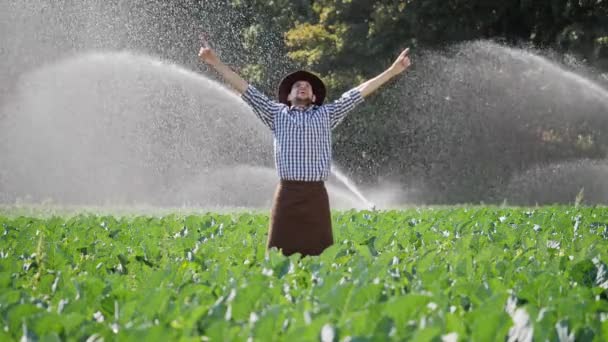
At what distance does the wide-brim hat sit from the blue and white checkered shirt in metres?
0.18

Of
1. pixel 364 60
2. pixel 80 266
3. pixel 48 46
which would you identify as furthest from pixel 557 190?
pixel 80 266

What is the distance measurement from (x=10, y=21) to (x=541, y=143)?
1550 cm

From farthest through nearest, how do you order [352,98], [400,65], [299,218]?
1. [400,65]
2. [352,98]
3. [299,218]

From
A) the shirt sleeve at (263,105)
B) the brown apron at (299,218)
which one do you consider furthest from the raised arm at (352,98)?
the brown apron at (299,218)

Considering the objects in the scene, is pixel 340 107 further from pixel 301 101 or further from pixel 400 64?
pixel 400 64

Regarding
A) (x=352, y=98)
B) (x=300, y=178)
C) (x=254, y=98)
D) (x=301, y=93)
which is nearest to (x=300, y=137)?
(x=300, y=178)

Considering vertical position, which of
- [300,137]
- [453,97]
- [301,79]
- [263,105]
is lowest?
[300,137]

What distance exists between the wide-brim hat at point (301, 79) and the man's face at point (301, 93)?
0.21 ft

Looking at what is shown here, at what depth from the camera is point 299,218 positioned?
5906 millimetres

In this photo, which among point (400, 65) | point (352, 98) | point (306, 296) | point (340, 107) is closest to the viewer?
point (306, 296)

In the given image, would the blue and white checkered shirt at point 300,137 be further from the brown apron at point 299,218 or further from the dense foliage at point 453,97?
the dense foliage at point 453,97

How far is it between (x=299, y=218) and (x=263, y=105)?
742 millimetres

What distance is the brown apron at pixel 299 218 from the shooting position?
233 inches

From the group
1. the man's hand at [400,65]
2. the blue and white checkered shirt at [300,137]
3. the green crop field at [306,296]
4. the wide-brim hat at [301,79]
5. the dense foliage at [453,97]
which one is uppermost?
the dense foliage at [453,97]
